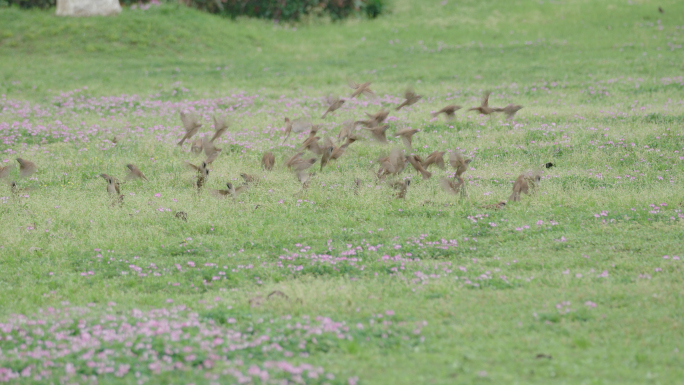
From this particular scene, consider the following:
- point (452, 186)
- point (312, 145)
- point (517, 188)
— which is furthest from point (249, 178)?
point (517, 188)

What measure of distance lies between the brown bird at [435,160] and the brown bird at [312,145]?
5.33 ft

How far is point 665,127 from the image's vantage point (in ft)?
35.7

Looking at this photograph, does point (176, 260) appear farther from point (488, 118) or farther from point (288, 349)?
point (488, 118)

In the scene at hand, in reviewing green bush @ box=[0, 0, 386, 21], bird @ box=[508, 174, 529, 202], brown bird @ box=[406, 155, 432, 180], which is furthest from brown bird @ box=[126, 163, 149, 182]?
green bush @ box=[0, 0, 386, 21]

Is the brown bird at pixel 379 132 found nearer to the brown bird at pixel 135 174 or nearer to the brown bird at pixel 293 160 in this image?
the brown bird at pixel 293 160

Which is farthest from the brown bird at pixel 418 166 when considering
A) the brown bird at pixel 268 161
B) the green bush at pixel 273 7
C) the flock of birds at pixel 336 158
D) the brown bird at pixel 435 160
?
the green bush at pixel 273 7

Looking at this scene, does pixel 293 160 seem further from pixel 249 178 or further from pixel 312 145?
pixel 249 178

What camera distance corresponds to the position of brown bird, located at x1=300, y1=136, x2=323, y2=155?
9.87m

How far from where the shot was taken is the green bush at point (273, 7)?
72.8ft

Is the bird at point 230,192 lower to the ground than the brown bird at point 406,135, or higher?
lower

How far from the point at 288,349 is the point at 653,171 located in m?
6.46

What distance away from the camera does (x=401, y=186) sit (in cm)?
859

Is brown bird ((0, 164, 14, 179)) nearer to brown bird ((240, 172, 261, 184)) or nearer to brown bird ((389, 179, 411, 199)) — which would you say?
brown bird ((240, 172, 261, 184))

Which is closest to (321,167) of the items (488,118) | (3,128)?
(488,118)
